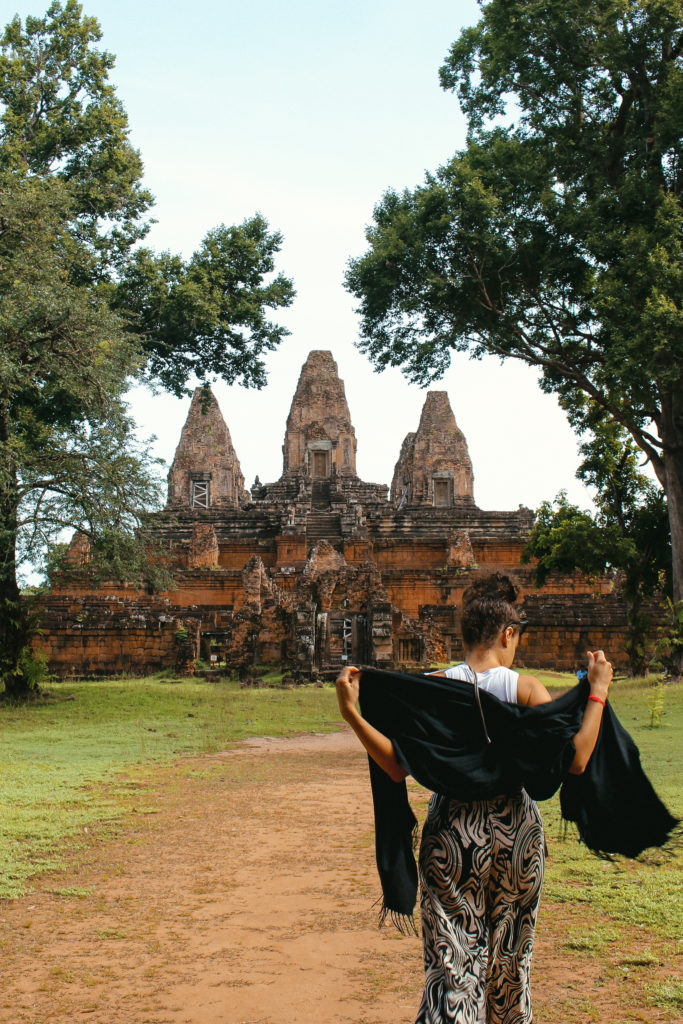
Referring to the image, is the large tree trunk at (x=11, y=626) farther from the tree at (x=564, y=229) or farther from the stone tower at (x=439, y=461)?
the stone tower at (x=439, y=461)

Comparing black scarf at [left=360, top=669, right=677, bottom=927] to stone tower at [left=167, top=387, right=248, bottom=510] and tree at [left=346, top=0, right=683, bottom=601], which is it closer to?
tree at [left=346, top=0, right=683, bottom=601]

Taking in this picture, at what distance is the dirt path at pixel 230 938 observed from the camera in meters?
3.60

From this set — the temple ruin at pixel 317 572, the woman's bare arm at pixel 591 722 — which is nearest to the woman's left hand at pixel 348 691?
the woman's bare arm at pixel 591 722

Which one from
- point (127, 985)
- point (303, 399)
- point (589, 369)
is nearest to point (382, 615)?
point (589, 369)

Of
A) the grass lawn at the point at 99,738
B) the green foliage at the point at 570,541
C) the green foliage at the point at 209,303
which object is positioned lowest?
the grass lawn at the point at 99,738

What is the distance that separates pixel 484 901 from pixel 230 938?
1.98 m

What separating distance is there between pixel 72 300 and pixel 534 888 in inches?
457

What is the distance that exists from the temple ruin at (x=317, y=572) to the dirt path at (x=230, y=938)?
982cm

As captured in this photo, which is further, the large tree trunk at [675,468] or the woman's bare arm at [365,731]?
the large tree trunk at [675,468]

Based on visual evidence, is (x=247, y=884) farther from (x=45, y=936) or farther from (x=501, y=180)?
(x=501, y=180)

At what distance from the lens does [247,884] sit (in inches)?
207

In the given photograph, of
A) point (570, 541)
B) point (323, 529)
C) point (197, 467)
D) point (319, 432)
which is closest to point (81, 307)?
point (570, 541)

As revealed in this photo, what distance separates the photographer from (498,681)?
10.0ft

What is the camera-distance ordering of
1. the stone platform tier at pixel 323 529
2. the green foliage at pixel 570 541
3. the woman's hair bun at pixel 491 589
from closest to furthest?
the woman's hair bun at pixel 491 589 < the green foliage at pixel 570 541 < the stone platform tier at pixel 323 529
